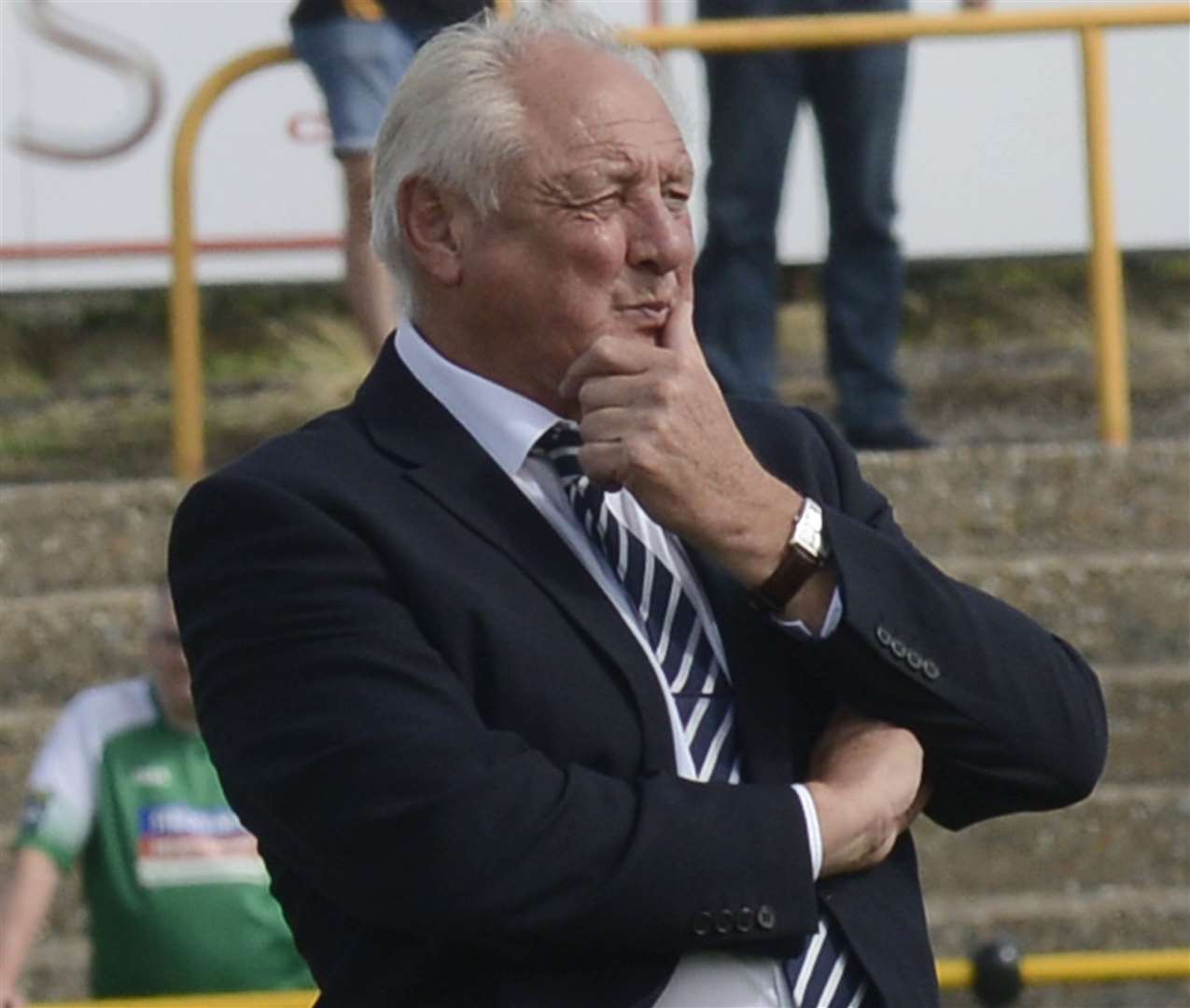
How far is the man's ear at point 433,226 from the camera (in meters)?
2.62

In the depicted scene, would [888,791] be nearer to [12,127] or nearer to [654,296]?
[654,296]

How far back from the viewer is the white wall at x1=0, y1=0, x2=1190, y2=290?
7.87 meters

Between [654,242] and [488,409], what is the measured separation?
0.19 m

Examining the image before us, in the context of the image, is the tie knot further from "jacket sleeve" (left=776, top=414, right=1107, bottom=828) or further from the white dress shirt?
"jacket sleeve" (left=776, top=414, right=1107, bottom=828)

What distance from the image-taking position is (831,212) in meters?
6.38

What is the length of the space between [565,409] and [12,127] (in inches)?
219

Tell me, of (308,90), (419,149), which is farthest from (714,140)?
(419,149)

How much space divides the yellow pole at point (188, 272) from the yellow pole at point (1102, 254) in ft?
5.12

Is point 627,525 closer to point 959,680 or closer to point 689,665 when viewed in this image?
point 689,665

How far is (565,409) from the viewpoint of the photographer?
2.61 m

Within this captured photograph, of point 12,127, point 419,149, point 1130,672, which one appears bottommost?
point 1130,672

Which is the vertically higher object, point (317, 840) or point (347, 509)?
point (347, 509)

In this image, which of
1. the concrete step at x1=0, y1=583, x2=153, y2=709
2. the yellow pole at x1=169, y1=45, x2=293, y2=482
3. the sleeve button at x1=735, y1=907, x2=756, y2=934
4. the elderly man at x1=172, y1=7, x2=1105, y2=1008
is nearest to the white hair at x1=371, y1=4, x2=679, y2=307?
the elderly man at x1=172, y1=7, x2=1105, y2=1008

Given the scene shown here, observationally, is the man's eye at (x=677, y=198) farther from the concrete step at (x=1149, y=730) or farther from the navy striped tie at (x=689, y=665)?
the concrete step at (x=1149, y=730)
